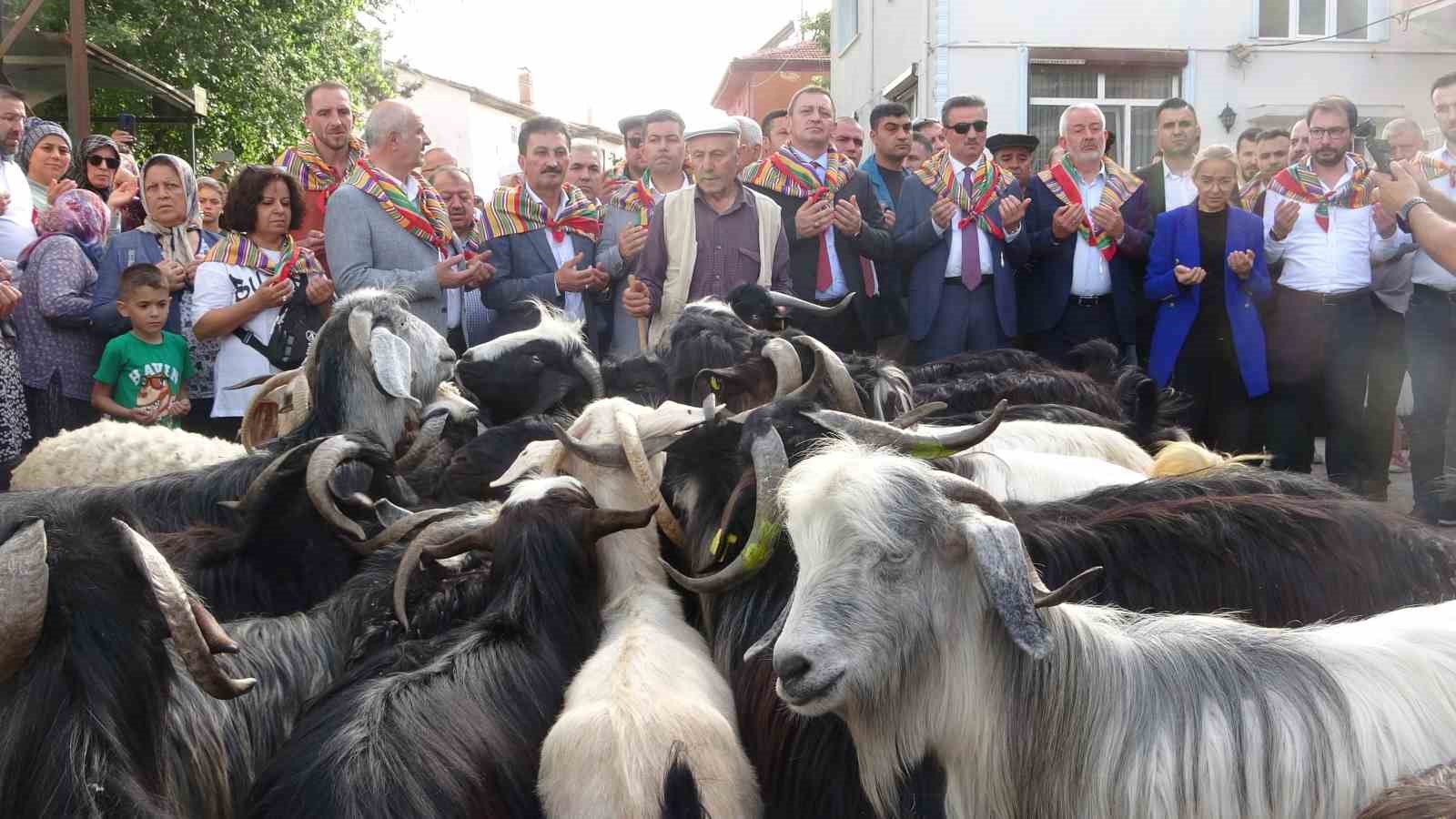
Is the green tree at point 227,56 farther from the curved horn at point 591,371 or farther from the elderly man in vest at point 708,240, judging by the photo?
the curved horn at point 591,371

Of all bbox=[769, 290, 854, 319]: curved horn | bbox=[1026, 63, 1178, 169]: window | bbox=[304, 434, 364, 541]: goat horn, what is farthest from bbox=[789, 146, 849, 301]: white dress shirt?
bbox=[1026, 63, 1178, 169]: window

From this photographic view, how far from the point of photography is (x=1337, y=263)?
25.0ft

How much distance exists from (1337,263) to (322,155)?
6.30 metres

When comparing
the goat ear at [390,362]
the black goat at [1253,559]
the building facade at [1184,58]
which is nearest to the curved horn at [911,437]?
the black goat at [1253,559]

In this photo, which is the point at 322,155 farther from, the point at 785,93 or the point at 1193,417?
the point at 785,93

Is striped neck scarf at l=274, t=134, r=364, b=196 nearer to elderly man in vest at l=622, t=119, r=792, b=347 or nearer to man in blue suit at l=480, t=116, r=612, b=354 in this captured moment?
man in blue suit at l=480, t=116, r=612, b=354

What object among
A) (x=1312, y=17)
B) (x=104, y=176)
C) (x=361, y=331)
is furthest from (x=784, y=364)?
(x=1312, y=17)

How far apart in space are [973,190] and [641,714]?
557 centimetres

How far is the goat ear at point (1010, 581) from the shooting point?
2469 millimetres

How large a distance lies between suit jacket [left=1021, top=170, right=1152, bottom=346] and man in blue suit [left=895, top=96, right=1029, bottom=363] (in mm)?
189

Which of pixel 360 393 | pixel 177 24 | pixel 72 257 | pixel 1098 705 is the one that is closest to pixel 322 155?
pixel 72 257

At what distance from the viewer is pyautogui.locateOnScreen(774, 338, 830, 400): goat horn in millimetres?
4352

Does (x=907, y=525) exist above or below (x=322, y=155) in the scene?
below

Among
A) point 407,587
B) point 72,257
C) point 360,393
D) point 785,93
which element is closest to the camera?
point 407,587
